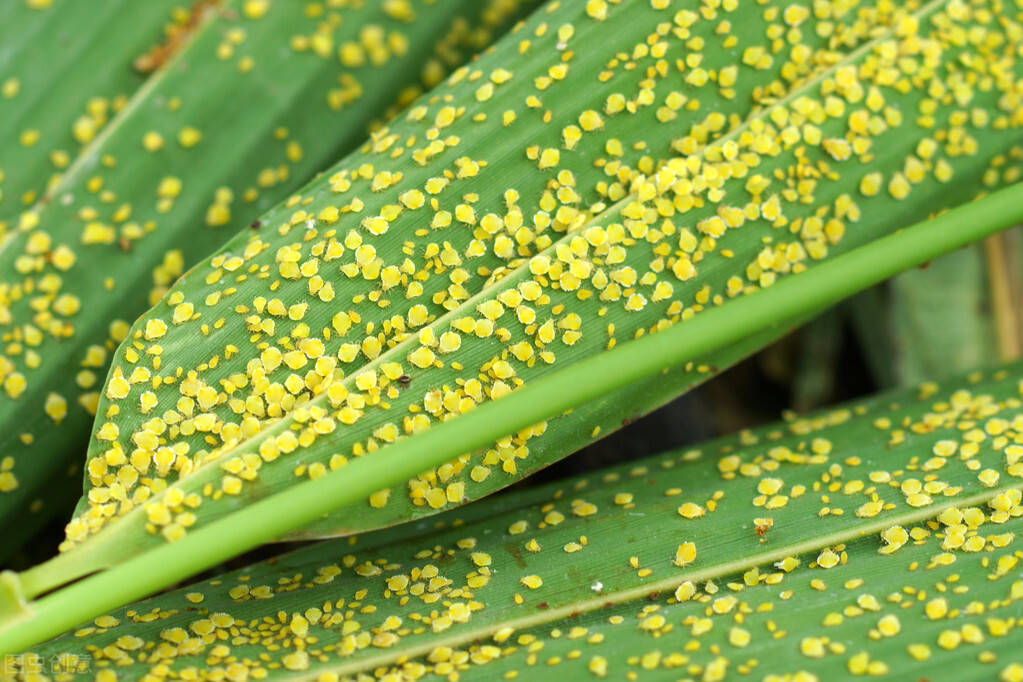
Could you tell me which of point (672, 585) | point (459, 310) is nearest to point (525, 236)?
point (459, 310)

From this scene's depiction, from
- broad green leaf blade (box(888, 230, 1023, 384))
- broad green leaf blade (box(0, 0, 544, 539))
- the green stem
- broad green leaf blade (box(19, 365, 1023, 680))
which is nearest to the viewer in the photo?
the green stem

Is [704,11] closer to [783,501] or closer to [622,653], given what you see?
[783,501]

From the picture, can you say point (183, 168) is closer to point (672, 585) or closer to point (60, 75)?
point (60, 75)

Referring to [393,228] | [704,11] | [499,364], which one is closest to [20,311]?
[393,228]

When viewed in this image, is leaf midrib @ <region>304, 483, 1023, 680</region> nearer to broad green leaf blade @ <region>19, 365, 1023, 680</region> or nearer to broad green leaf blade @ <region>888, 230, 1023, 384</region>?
broad green leaf blade @ <region>19, 365, 1023, 680</region>

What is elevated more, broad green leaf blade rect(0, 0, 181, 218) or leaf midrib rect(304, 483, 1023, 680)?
broad green leaf blade rect(0, 0, 181, 218)

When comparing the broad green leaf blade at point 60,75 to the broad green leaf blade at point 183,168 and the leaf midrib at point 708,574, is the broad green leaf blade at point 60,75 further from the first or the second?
the leaf midrib at point 708,574

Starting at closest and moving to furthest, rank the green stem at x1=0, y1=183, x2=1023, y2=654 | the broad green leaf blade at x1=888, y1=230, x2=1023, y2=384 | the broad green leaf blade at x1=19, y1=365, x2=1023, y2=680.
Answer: the green stem at x1=0, y1=183, x2=1023, y2=654 < the broad green leaf blade at x1=19, y1=365, x2=1023, y2=680 < the broad green leaf blade at x1=888, y1=230, x2=1023, y2=384

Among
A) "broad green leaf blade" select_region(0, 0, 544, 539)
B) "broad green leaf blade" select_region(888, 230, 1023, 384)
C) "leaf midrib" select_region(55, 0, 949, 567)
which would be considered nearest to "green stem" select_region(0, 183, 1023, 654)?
"leaf midrib" select_region(55, 0, 949, 567)
